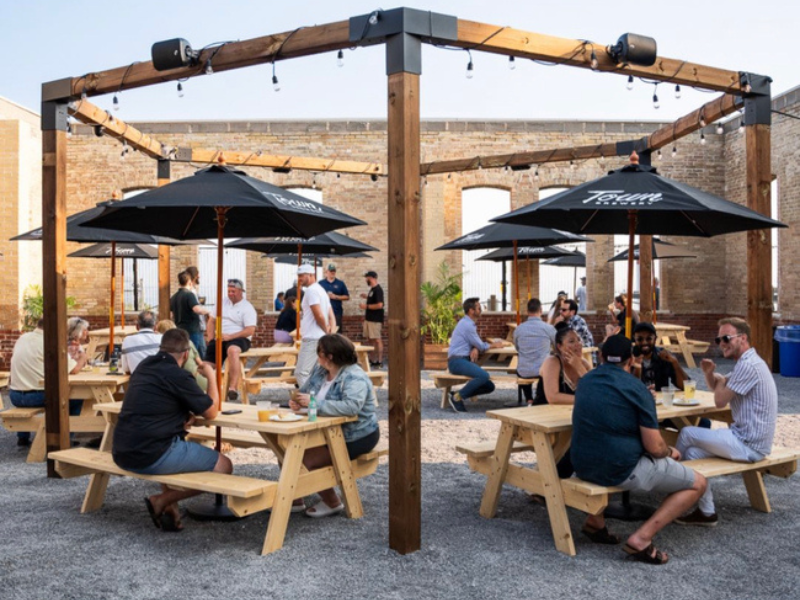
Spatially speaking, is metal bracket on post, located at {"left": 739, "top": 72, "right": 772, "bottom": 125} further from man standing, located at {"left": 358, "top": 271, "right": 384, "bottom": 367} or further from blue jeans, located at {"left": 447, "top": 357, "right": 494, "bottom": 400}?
man standing, located at {"left": 358, "top": 271, "right": 384, "bottom": 367}

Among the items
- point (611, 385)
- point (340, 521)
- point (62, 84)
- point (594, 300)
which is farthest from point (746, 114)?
point (594, 300)

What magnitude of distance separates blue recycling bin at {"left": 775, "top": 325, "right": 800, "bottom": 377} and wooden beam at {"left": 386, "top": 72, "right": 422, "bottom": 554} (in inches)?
398

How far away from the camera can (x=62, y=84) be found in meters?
6.61

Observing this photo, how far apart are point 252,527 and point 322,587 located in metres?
1.16

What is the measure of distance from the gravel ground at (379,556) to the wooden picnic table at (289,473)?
0.44ft

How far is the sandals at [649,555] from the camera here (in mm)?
4301

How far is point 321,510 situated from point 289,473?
61cm

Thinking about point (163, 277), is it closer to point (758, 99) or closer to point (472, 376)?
point (472, 376)

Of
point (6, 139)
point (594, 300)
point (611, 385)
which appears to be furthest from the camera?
point (594, 300)

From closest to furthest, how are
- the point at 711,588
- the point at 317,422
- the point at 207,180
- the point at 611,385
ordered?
the point at 711,588, the point at 611,385, the point at 317,422, the point at 207,180

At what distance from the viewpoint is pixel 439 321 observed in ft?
46.6

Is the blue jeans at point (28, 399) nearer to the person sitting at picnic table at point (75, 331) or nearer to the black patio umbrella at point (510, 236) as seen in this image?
the person sitting at picnic table at point (75, 331)

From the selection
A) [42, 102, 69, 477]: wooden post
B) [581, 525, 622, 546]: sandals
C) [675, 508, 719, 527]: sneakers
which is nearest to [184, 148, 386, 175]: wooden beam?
[42, 102, 69, 477]: wooden post

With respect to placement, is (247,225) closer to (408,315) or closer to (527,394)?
(408,315)
